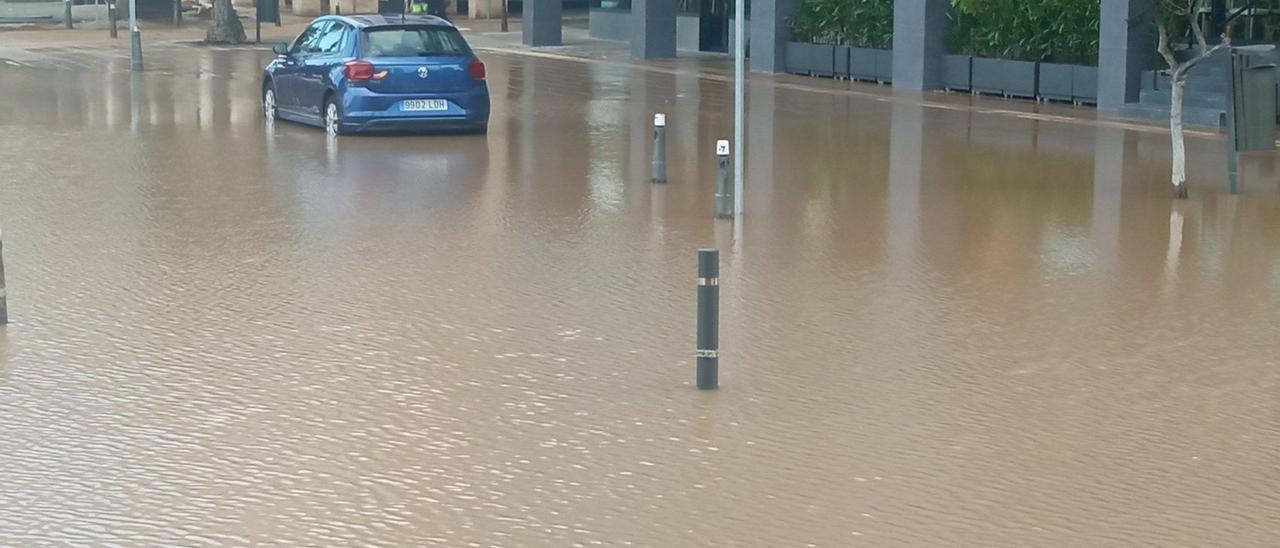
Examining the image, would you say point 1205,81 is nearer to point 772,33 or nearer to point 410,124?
point 410,124

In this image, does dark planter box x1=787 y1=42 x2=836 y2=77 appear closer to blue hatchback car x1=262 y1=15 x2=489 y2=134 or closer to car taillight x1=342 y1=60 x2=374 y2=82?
blue hatchback car x1=262 y1=15 x2=489 y2=134

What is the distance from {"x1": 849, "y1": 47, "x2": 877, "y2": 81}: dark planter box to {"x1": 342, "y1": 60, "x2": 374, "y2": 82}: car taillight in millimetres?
13883

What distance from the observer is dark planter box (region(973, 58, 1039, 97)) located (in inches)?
1129

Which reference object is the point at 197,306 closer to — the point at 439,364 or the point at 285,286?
the point at 285,286

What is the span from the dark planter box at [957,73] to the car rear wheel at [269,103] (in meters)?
11.8

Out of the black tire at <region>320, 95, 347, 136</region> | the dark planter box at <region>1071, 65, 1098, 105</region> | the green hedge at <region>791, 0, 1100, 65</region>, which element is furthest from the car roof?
the dark planter box at <region>1071, 65, 1098, 105</region>

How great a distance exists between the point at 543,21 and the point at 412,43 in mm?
24340

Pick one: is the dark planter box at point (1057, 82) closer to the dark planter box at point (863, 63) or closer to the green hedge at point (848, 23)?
the dark planter box at point (863, 63)

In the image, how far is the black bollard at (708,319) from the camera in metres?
8.65

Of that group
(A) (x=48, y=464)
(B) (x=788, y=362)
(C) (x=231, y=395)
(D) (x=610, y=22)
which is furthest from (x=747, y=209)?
(D) (x=610, y=22)

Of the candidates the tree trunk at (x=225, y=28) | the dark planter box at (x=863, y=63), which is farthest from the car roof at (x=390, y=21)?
the tree trunk at (x=225, y=28)

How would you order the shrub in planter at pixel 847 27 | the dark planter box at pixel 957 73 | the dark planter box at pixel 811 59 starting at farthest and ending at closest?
the dark planter box at pixel 811 59 < the shrub in planter at pixel 847 27 < the dark planter box at pixel 957 73

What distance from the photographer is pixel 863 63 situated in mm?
33344

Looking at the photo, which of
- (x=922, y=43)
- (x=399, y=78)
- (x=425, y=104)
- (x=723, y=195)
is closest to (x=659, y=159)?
(x=723, y=195)
